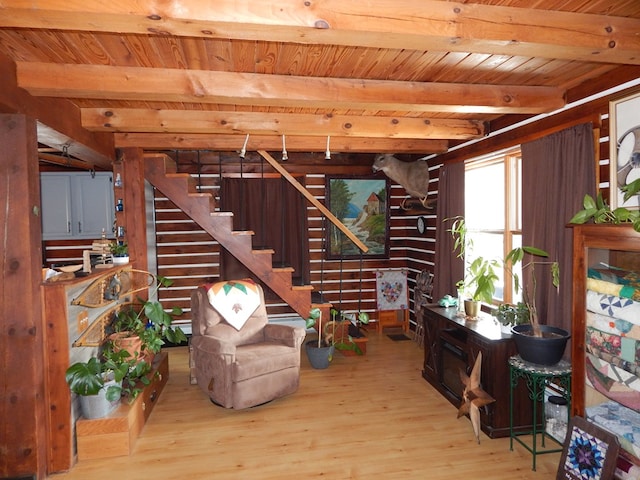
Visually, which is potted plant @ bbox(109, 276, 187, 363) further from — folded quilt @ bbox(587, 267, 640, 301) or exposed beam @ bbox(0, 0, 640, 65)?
folded quilt @ bbox(587, 267, 640, 301)

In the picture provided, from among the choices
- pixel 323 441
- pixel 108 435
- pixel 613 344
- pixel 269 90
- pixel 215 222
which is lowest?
pixel 323 441

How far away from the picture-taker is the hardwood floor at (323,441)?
2523 mm

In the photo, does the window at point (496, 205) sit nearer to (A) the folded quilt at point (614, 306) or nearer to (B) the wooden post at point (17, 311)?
(A) the folded quilt at point (614, 306)

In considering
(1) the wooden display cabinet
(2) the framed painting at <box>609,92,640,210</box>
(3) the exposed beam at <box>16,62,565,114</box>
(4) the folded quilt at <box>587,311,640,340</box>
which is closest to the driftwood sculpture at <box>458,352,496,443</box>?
(1) the wooden display cabinet

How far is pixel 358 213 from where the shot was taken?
18.6ft

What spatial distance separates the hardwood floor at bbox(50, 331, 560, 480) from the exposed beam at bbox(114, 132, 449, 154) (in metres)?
2.34

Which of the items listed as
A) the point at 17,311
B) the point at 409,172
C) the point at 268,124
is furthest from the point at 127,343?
the point at 409,172

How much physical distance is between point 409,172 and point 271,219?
190 cm

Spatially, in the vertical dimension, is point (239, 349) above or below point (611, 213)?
below

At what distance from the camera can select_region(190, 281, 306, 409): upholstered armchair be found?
3.23m

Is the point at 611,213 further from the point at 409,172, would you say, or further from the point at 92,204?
the point at 92,204

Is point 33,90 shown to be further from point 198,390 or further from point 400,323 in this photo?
point 400,323

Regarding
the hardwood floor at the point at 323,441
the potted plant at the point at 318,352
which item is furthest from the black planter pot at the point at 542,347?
the potted plant at the point at 318,352

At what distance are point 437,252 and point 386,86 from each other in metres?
2.38
